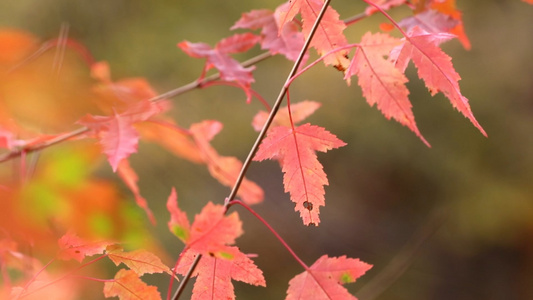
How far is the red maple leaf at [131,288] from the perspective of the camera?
418 millimetres

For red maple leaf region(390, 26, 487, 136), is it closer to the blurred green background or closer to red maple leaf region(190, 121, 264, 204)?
red maple leaf region(190, 121, 264, 204)

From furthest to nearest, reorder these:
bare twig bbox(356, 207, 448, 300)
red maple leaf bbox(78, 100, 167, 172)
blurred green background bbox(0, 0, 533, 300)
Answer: blurred green background bbox(0, 0, 533, 300), bare twig bbox(356, 207, 448, 300), red maple leaf bbox(78, 100, 167, 172)

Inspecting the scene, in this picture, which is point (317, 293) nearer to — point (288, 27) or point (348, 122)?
point (288, 27)

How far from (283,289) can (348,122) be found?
835 millimetres

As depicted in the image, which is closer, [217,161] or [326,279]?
[326,279]

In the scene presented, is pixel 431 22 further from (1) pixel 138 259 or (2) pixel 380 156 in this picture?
(2) pixel 380 156

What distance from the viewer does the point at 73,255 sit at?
414 mm

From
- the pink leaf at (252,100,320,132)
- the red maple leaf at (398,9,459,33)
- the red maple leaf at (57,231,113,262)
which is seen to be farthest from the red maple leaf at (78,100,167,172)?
the red maple leaf at (398,9,459,33)

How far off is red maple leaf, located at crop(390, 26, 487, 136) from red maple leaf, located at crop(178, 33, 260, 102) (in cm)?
24

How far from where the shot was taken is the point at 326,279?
0.43 metres

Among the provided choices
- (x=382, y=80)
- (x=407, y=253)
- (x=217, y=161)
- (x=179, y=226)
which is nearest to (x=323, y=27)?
(x=382, y=80)

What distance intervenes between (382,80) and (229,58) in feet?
0.95

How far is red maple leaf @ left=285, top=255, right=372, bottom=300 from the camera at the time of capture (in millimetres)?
422

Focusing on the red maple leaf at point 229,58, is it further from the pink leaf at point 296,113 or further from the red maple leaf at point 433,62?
the red maple leaf at point 433,62
